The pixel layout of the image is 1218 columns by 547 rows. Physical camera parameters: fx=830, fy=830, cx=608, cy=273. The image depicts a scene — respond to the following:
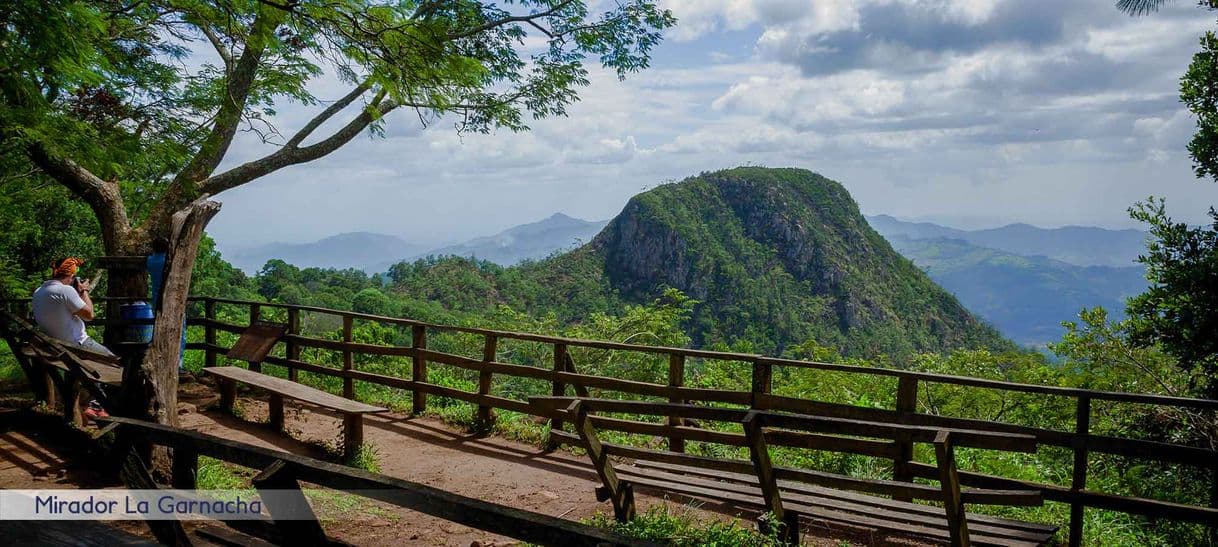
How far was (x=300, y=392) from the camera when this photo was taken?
7.24m

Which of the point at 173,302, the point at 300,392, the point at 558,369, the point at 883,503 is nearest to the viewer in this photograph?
the point at 883,503

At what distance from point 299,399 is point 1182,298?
7197 millimetres

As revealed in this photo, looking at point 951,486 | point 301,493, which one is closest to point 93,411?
point 301,493

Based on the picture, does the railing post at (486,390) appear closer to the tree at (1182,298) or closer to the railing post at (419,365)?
the railing post at (419,365)

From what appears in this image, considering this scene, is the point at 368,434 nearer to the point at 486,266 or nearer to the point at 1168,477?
the point at 1168,477

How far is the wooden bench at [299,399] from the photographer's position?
22.2 feet

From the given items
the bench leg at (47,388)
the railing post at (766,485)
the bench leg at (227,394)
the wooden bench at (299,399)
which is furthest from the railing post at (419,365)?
the railing post at (766,485)

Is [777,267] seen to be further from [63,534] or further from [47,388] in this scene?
[63,534]

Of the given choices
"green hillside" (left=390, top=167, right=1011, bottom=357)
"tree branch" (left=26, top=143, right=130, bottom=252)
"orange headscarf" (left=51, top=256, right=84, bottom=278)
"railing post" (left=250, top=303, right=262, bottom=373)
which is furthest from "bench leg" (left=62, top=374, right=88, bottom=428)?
"green hillside" (left=390, top=167, right=1011, bottom=357)

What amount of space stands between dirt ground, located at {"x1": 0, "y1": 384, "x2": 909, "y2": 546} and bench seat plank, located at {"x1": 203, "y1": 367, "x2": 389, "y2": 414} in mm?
499

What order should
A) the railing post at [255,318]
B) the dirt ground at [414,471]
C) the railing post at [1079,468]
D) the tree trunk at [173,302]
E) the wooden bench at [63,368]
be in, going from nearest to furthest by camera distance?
the railing post at [1079,468] < the dirt ground at [414,471] < the tree trunk at [173,302] < the wooden bench at [63,368] < the railing post at [255,318]

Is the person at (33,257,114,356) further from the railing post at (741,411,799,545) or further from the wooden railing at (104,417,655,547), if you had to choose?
the railing post at (741,411,799,545)

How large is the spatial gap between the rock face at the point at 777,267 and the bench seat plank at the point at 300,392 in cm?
4812

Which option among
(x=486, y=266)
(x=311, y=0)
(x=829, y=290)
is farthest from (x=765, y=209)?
(x=311, y=0)
